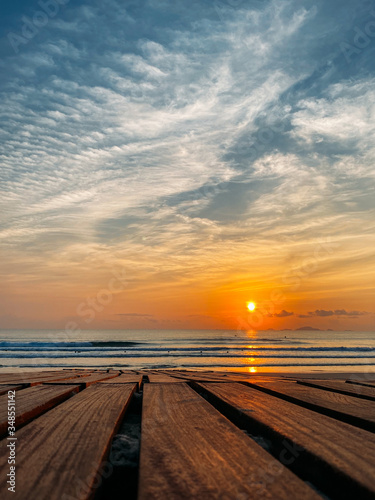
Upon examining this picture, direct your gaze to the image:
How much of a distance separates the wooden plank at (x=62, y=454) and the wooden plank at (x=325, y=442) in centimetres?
38

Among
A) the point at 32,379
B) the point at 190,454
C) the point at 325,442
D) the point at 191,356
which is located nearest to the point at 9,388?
the point at 32,379

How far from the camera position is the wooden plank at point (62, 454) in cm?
55

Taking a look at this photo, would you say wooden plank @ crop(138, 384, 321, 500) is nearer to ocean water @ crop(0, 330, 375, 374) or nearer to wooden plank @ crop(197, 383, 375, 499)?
wooden plank @ crop(197, 383, 375, 499)

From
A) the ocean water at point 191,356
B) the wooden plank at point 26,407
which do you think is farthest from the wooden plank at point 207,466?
the ocean water at point 191,356

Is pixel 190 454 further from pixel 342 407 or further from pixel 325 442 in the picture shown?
pixel 342 407

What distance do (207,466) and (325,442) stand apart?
289 millimetres

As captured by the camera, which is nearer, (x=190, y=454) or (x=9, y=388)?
(x=190, y=454)

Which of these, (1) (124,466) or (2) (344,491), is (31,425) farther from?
(2) (344,491)

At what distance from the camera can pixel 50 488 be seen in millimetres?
548

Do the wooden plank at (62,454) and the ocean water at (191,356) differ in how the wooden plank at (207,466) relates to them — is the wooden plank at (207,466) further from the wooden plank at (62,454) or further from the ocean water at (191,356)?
the ocean water at (191,356)

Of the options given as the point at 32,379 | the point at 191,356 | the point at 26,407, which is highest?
the point at 26,407

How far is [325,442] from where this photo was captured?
29.9 inches

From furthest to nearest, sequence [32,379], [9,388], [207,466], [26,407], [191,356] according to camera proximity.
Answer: [191,356]
[32,379]
[9,388]
[26,407]
[207,466]

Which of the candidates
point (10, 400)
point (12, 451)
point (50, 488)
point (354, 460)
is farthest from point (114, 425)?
point (10, 400)
